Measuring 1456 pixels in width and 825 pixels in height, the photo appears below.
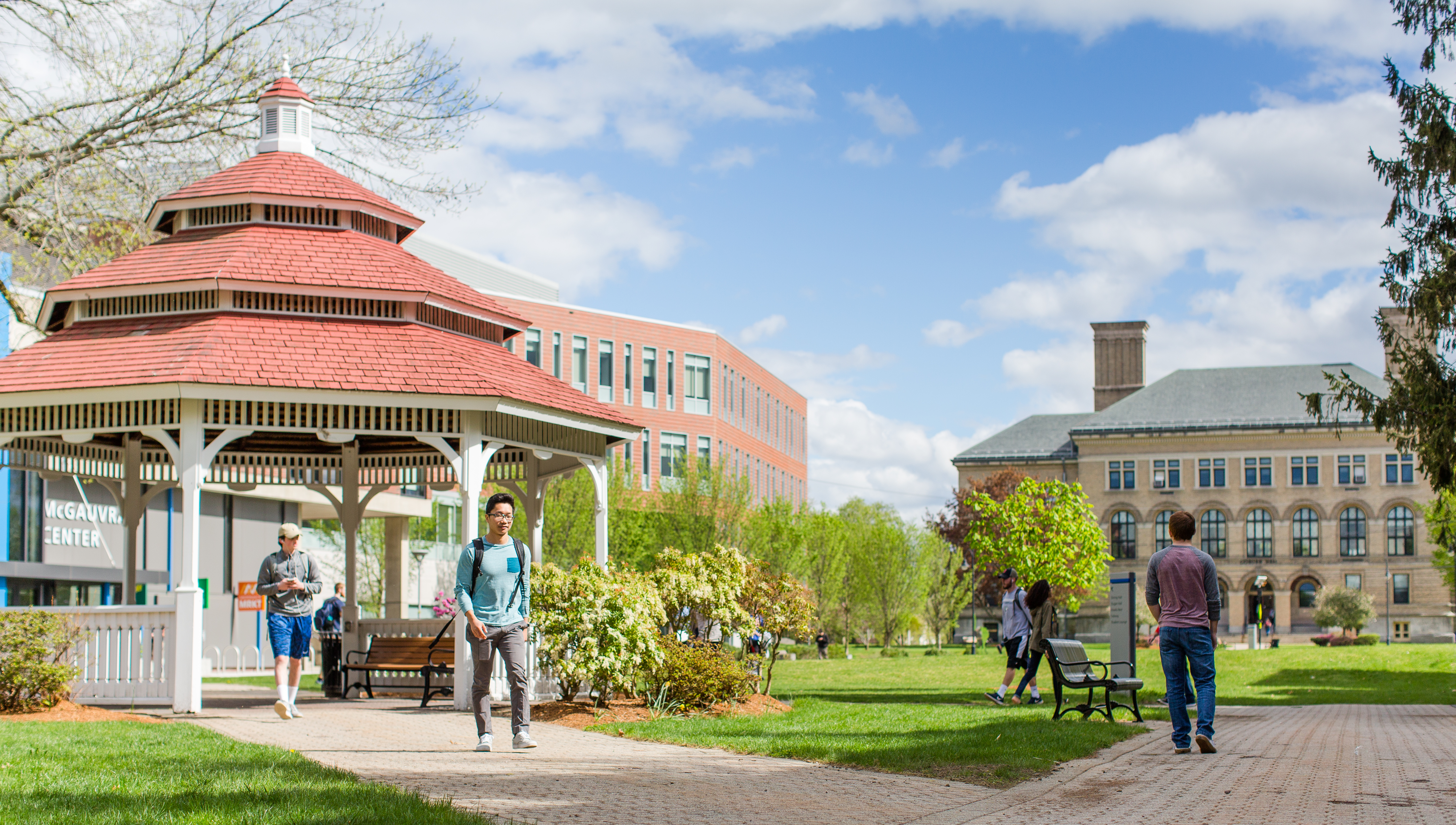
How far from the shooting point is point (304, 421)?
626 inches

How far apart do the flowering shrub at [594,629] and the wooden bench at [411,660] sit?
235 cm

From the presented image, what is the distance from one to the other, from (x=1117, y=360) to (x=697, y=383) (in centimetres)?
4944

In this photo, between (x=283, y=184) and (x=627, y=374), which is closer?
(x=283, y=184)

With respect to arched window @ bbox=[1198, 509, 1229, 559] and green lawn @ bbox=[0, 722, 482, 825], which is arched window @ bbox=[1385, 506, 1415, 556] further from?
green lawn @ bbox=[0, 722, 482, 825]

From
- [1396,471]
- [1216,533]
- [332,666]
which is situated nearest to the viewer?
[332,666]

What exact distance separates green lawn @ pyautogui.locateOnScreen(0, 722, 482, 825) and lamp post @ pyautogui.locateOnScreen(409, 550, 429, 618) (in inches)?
1417

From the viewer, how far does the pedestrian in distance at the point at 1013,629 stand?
17375 mm

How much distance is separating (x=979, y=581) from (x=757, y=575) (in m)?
66.4

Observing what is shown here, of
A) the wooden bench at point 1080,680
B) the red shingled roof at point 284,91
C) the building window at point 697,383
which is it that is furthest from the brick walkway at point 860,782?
the building window at point 697,383

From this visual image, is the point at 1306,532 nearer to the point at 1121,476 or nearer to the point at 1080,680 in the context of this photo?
the point at 1121,476

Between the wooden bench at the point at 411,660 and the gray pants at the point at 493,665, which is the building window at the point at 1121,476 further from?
the gray pants at the point at 493,665

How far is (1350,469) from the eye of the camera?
91.8 meters

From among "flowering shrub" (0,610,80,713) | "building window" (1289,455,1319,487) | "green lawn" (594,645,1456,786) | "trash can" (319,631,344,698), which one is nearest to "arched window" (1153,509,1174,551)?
"building window" (1289,455,1319,487)

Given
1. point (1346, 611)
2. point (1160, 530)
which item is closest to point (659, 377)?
point (1346, 611)
